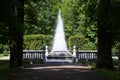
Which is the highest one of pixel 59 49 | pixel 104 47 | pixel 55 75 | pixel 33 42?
pixel 33 42

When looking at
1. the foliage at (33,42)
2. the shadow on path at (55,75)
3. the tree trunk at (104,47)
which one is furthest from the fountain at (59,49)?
the shadow on path at (55,75)

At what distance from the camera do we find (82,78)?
18.6 meters

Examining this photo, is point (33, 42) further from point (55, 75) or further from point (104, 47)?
A: point (55, 75)

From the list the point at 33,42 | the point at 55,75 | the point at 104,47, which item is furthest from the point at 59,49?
the point at 55,75

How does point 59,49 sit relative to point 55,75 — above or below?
above

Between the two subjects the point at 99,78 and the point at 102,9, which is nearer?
the point at 99,78

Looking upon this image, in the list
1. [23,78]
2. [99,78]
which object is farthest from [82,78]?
[23,78]

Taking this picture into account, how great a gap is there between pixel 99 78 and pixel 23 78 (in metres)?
3.34

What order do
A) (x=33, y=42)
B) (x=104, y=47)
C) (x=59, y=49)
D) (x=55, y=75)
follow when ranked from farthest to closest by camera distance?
1. (x=33, y=42)
2. (x=59, y=49)
3. (x=104, y=47)
4. (x=55, y=75)

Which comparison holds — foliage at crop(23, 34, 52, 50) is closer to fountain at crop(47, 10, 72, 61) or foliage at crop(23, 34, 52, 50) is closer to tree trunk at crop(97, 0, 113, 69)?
fountain at crop(47, 10, 72, 61)

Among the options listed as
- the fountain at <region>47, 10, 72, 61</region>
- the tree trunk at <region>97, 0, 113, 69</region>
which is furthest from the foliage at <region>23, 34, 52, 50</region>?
the tree trunk at <region>97, 0, 113, 69</region>

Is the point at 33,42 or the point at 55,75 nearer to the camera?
the point at 55,75

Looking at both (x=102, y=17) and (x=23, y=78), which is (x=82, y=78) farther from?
(x=102, y=17)

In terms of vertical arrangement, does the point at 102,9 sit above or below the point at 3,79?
above
